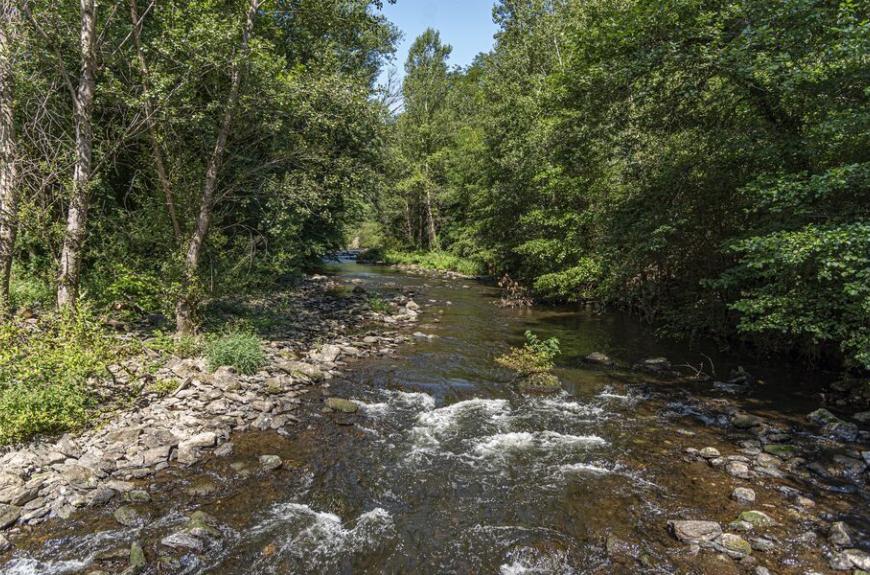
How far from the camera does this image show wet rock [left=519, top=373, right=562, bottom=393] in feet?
38.8

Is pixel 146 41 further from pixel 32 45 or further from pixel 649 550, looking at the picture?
pixel 649 550

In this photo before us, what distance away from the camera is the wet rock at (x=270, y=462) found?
7.84m

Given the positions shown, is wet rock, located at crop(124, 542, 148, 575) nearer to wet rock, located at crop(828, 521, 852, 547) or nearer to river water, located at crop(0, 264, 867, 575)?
river water, located at crop(0, 264, 867, 575)

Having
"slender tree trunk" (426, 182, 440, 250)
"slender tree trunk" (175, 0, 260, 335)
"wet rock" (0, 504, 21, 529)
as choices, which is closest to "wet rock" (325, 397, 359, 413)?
"slender tree trunk" (175, 0, 260, 335)

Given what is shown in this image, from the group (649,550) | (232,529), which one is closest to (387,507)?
(232,529)

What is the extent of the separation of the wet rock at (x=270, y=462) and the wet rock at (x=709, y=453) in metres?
7.63

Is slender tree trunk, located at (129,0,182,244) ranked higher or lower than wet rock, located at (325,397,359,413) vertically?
higher

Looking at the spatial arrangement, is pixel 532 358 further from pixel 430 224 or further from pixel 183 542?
pixel 430 224

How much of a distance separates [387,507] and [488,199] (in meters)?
28.1

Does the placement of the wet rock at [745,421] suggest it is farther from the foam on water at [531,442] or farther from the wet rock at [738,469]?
the foam on water at [531,442]

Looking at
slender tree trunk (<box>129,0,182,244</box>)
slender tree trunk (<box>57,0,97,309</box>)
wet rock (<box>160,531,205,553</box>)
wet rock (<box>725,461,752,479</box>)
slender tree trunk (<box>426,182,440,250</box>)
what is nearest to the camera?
wet rock (<box>160,531,205,553</box>)

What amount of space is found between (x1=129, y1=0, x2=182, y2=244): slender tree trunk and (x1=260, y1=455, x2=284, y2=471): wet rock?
6992mm

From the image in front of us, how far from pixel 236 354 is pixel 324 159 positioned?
249 inches

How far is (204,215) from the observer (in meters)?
12.2
